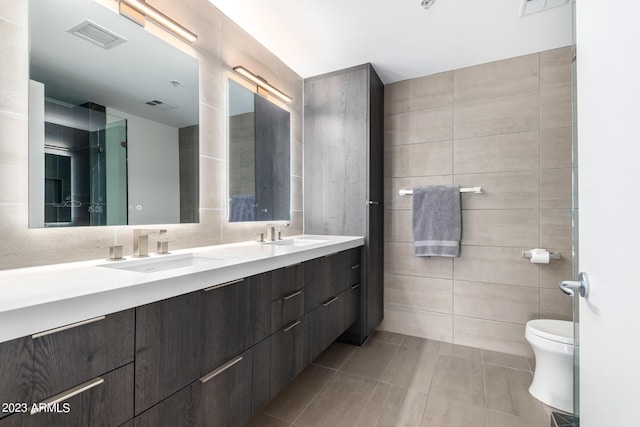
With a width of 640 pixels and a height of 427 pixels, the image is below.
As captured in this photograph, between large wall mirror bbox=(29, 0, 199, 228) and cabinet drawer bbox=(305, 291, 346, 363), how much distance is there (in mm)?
948

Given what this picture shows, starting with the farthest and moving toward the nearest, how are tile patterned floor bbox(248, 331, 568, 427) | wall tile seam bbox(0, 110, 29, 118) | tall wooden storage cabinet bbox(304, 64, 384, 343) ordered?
tall wooden storage cabinet bbox(304, 64, 384, 343), tile patterned floor bbox(248, 331, 568, 427), wall tile seam bbox(0, 110, 29, 118)

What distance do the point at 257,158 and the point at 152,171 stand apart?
2.71 feet

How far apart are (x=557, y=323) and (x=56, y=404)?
258 centimetres

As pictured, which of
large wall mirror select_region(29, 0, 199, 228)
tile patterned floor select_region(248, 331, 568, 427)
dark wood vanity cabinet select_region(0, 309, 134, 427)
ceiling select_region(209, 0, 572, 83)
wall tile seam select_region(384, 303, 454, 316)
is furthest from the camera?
wall tile seam select_region(384, 303, 454, 316)

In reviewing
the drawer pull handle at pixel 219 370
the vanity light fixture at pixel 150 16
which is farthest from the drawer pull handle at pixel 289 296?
the vanity light fixture at pixel 150 16

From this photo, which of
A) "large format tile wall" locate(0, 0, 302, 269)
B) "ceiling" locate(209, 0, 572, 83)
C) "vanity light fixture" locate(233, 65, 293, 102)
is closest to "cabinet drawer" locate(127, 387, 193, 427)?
"large format tile wall" locate(0, 0, 302, 269)

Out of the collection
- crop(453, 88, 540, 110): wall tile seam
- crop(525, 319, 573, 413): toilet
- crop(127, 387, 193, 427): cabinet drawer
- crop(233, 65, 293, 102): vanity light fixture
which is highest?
crop(233, 65, 293, 102): vanity light fixture

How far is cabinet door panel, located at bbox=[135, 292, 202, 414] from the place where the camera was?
86 cm

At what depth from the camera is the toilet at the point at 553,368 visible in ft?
5.52

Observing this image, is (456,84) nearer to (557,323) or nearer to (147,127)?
(557,323)

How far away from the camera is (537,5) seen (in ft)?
5.91

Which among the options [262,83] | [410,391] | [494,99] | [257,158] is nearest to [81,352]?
[257,158]

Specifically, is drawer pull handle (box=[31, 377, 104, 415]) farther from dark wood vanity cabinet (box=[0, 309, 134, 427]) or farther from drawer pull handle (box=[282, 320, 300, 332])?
drawer pull handle (box=[282, 320, 300, 332])

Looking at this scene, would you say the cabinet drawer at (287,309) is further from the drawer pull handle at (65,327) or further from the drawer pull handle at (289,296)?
the drawer pull handle at (65,327)
